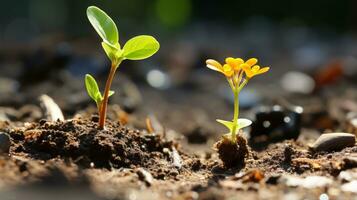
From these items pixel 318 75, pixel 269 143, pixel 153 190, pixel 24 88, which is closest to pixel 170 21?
pixel 318 75

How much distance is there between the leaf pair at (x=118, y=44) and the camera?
73.4 inches

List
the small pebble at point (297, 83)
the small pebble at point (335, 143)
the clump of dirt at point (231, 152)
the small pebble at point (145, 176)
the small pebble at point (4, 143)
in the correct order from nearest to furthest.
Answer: the small pebble at point (145, 176), the small pebble at point (4, 143), the clump of dirt at point (231, 152), the small pebble at point (335, 143), the small pebble at point (297, 83)

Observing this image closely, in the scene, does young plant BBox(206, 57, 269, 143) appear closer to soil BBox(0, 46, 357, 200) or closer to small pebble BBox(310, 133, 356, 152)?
soil BBox(0, 46, 357, 200)

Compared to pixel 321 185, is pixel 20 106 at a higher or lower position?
higher

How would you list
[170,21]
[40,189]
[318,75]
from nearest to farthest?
1. [40,189]
2. [318,75]
3. [170,21]

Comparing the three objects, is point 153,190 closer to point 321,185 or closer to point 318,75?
point 321,185

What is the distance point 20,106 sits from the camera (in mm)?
3193

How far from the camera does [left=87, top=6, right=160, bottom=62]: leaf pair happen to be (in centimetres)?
A: 187

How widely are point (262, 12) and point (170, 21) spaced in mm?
1796

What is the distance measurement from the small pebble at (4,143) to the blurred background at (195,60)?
0.88m

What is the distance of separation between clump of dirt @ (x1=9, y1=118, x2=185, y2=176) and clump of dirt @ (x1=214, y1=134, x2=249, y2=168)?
7.5 inches

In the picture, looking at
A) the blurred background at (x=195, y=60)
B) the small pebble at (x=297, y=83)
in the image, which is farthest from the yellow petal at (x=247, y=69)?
the small pebble at (x=297, y=83)

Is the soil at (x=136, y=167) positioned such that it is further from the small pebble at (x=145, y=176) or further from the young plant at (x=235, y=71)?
the young plant at (x=235, y=71)

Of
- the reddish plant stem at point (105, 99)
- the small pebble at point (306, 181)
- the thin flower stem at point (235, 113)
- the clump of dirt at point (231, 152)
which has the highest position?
the reddish plant stem at point (105, 99)
